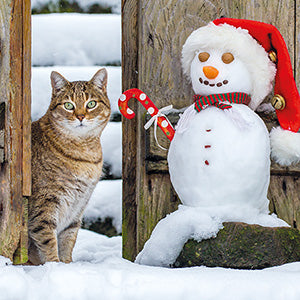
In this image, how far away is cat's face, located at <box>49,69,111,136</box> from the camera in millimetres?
1702

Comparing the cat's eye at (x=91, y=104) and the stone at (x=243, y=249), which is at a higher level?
the cat's eye at (x=91, y=104)

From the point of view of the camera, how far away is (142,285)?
1.18m

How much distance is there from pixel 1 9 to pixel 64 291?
0.85m

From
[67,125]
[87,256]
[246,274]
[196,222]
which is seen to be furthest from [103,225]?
[246,274]

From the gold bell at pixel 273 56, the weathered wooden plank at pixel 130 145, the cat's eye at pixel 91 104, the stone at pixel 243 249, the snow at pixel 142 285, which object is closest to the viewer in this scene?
the snow at pixel 142 285

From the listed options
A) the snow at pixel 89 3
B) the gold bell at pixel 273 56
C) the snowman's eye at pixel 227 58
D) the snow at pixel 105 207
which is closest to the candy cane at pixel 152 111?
the snowman's eye at pixel 227 58

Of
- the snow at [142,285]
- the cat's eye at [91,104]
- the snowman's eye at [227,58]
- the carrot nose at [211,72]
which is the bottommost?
the snow at [142,285]

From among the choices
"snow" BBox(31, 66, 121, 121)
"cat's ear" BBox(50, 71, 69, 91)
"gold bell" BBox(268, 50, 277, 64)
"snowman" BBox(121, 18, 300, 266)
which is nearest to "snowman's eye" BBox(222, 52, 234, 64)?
"snowman" BBox(121, 18, 300, 266)

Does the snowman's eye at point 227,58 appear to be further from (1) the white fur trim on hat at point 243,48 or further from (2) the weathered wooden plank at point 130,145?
(2) the weathered wooden plank at point 130,145

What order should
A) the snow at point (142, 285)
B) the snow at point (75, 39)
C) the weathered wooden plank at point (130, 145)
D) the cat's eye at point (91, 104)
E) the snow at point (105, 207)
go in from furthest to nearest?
the snow at point (75, 39) < the snow at point (105, 207) < the weathered wooden plank at point (130, 145) < the cat's eye at point (91, 104) < the snow at point (142, 285)

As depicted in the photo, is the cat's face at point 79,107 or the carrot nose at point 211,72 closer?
the carrot nose at point 211,72

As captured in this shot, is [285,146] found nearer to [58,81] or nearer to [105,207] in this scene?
[58,81]

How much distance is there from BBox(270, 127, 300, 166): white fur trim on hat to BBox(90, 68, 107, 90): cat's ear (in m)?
0.60

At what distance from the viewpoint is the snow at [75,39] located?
275 centimetres
